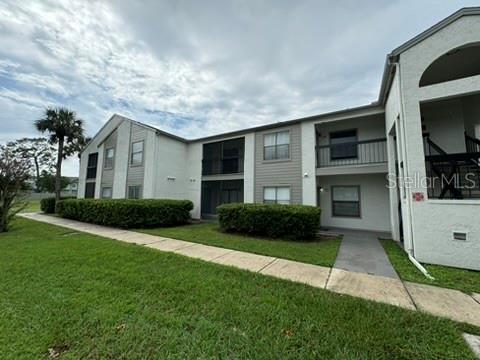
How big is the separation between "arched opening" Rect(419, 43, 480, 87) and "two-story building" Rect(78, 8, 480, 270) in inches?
1.3

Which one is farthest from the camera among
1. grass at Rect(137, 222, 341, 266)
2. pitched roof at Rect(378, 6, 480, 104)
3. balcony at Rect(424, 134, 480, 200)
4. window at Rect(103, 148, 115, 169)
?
window at Rect(103, 148, 115, 169)

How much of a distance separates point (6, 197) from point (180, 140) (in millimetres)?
9516

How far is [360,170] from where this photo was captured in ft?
30.6

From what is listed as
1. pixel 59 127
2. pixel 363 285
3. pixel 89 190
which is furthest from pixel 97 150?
pixel 363 285

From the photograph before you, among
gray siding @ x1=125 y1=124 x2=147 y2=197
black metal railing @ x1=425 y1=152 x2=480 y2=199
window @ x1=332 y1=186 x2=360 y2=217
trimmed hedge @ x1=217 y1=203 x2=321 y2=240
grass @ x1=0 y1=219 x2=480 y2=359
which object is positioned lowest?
grass @ x1=0 y1=219 x2=480 y2=359

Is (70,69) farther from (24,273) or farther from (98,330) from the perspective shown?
(98,330)

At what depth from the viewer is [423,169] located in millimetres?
5531

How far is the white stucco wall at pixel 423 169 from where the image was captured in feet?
16.5

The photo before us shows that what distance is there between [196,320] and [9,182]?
11862mm

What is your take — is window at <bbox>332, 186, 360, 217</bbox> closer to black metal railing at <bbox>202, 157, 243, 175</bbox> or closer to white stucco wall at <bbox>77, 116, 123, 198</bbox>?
black metal railing at <bbox>202, 157, 243, 175</bbox>

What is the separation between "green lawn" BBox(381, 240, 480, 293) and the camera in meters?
4.03

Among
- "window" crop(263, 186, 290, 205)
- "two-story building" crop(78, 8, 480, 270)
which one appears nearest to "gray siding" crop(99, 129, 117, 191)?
"two-story building" crop(78, 8, 480, 270)

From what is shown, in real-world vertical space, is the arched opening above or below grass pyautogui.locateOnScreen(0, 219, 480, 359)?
above

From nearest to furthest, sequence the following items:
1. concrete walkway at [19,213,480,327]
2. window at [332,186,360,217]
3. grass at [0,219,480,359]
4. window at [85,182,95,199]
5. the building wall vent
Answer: grass at [0,219,480,359]
concrete walkway at [19,213,480,327]
the building wall vent
window at [332,186,360,217]
window at [85,182,95,199]
